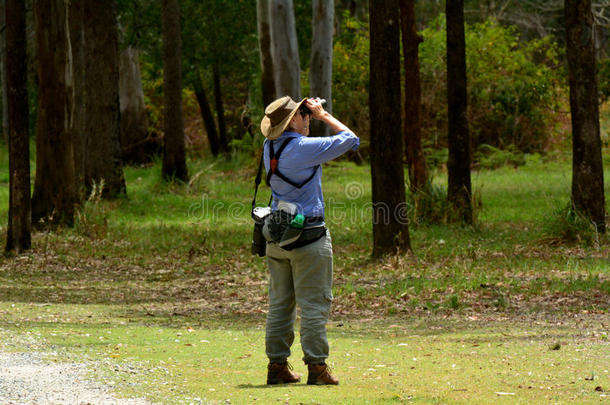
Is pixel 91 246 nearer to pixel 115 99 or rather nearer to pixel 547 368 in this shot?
pixel 115 99

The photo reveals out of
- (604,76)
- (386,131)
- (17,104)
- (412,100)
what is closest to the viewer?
(386,131)

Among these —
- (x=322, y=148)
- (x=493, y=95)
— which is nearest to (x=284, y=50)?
(x=493, y=95)

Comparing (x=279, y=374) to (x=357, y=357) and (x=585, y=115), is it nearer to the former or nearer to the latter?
(x=357, y=357)

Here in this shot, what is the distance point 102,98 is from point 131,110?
13493 mm

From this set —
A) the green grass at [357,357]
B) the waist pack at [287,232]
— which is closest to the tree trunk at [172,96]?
the green grass at [357,357]

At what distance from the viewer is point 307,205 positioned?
7.11 meters

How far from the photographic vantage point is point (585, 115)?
16359mm

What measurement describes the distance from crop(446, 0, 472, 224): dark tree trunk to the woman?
1151 centimetres

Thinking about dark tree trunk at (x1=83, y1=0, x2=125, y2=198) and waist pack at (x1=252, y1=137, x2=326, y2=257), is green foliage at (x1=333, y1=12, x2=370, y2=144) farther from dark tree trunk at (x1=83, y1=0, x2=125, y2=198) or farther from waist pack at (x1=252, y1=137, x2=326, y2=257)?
waist pack at (x1=252, y1=137, x2=326, y2=257)

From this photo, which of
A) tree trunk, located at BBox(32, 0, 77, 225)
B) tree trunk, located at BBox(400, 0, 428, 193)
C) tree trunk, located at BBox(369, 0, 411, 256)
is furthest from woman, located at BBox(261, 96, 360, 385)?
tree trunk, located at BBox(400, 0, 428, 193)

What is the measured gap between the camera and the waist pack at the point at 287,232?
23.0 ft

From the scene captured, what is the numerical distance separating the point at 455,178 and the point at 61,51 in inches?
297

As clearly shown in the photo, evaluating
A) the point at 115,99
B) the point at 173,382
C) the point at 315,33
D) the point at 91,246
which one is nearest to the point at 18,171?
the point at 91,246

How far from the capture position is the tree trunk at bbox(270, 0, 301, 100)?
1083 inches
